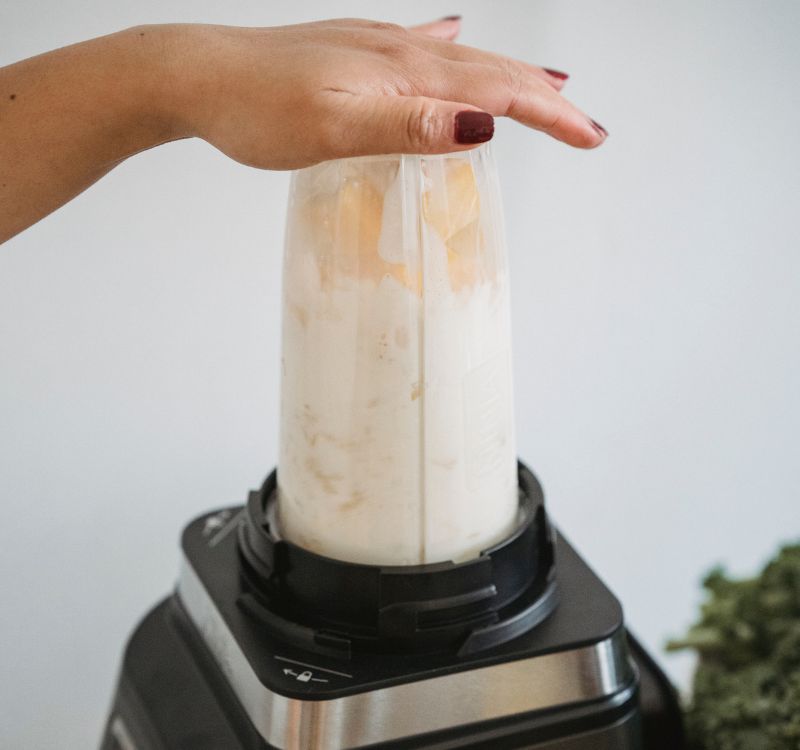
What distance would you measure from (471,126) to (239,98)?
5.5 inches

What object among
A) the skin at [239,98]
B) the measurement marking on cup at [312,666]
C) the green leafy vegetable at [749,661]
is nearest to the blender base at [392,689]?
the measurement marking on cup at [312,666]

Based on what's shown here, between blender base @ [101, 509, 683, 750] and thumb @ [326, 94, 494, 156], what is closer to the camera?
thumb @ [326, 94, 494, 156]

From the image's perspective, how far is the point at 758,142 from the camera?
121cm

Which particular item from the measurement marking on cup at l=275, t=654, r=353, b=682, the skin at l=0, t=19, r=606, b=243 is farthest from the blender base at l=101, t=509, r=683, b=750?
the skin at l=0, t=19, r=606, b=243

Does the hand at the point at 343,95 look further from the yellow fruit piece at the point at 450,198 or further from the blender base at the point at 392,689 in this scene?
the blender base at the point at 392,689

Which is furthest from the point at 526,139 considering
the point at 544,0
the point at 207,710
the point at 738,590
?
the point at 207,710

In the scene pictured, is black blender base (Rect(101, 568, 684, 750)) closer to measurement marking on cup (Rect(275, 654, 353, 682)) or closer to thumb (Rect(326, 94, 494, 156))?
measurement marking on cup (Rect(275, 654, 353, 682))

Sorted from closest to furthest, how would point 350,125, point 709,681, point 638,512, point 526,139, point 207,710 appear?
point 350,125 → point 207,710 → point 709,681 → point 526,139 → point 638,512

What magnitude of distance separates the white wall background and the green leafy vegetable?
0.26 meters

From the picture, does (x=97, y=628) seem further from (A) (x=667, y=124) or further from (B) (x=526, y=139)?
(A) (x=667, y=124)

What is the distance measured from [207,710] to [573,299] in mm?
662

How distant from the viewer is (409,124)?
0.57 metres

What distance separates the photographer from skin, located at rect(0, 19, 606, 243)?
1.91ft

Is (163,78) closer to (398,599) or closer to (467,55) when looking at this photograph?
(467,55)
